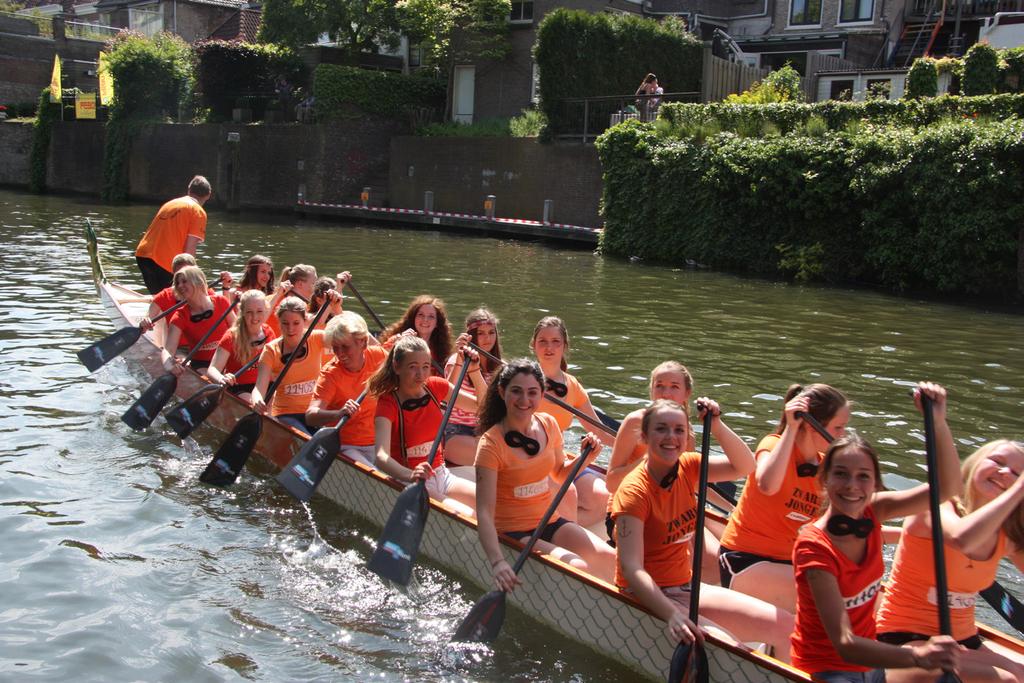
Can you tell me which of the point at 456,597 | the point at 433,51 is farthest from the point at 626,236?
the point at 456,597

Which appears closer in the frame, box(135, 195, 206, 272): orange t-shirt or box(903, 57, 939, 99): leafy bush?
box(135, 195, 206, 272): orange t-shirt

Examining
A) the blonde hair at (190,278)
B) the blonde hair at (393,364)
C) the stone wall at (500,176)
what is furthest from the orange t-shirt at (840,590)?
the stone wall at (500,176)

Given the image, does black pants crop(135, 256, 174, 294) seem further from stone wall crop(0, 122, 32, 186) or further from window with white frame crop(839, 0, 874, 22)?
stone wall crop(0, 122, 32, 186)

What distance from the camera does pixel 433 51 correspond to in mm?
30672

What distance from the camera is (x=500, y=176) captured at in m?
27.2

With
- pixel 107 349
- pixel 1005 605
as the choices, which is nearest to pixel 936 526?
pixel 1005 605

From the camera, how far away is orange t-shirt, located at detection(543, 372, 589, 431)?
6348mm

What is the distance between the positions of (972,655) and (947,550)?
0.47m

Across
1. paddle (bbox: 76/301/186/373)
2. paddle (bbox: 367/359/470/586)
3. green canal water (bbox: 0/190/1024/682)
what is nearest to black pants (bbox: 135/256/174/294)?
green canal water (bbox: 0/190/1024/682)

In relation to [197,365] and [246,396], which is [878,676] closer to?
[246,396]

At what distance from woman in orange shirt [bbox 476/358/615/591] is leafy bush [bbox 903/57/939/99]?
15.8 m

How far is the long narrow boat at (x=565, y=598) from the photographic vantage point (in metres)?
3.91

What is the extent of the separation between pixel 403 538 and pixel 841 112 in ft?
49.7

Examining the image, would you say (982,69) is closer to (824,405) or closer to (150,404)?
(150,404)
